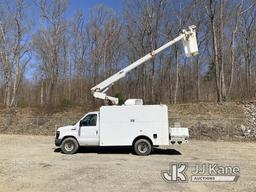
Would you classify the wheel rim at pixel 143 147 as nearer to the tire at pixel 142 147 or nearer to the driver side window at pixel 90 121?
the tire at pixel 142 147

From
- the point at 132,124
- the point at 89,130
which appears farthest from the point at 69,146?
the point at 132,124

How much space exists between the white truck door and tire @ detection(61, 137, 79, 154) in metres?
0.35

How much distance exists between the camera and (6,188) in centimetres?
1049

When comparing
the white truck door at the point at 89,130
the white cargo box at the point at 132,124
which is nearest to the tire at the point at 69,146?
the white truck door at the point at 89,130

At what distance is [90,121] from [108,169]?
5119 millimetres

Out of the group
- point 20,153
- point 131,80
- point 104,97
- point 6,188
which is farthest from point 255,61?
point 6,188

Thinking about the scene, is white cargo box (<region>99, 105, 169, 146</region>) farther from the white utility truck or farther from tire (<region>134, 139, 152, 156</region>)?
tire (<region>134, 139, 152, 156</region>)

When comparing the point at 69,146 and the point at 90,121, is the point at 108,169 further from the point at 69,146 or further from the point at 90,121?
the point at 69,146

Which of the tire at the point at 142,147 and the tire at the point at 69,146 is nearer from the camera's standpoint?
the tire at the point at 142,147

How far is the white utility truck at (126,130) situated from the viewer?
17594 mm

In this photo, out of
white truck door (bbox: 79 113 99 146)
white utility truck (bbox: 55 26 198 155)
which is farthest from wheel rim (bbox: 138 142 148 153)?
white truck door (bbox: 79 113 99 146)

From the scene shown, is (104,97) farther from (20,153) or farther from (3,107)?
(3,107)

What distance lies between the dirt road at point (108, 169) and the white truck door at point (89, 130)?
0.70 meters

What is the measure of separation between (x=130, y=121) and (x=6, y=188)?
8376 millimetres
